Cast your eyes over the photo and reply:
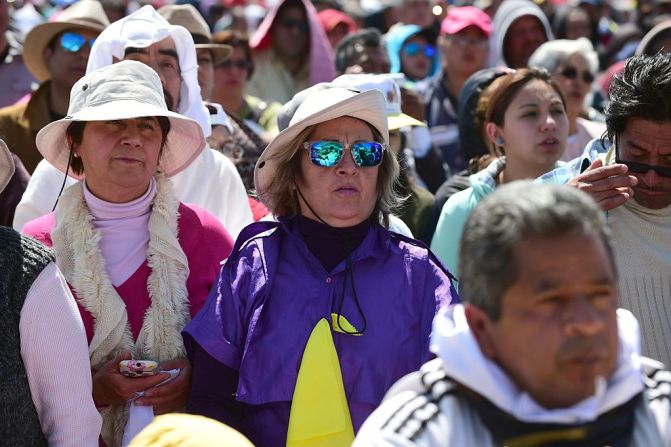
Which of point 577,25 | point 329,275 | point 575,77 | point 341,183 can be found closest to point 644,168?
point 341,183

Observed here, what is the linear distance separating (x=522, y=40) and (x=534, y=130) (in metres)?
3.44

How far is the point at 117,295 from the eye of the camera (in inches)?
A: 159

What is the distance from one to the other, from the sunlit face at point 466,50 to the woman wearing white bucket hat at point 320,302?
4.21 m

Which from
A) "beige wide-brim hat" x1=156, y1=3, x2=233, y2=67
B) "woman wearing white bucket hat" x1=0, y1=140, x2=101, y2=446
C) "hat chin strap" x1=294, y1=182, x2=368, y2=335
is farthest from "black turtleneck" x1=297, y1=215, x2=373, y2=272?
"beige wide-brim hat" x1=156, y1=3, x2=233, y2=67

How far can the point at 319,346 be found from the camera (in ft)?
12.1

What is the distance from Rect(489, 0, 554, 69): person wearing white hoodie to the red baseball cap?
0.29m

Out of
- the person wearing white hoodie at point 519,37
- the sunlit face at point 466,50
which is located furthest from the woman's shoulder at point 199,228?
the person wearing white hoodie at point 519,37

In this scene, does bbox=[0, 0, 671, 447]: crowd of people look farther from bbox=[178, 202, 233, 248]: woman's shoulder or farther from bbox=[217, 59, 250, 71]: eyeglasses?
bbox=[217, 59, 250, 71]: eyeglasses

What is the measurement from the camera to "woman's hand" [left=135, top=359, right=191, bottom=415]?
3924 millimetres

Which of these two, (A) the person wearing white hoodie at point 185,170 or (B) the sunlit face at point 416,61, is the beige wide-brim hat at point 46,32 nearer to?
(A) the person wearing white hoodie at point 185,170

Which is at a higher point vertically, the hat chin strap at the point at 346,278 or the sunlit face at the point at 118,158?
A: the sunlit face at the point at 118,158

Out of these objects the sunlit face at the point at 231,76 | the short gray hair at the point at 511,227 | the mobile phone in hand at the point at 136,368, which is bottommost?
the mobile phone in hand at the point at 136,368

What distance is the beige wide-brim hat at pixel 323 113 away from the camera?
3980 millimetres

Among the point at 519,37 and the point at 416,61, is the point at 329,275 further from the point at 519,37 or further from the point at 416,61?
the point at 416,61
